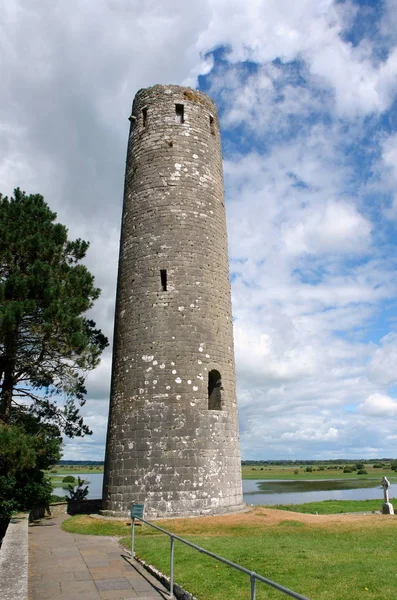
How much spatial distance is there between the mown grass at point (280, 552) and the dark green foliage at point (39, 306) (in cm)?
455

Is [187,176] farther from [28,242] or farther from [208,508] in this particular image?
[208,508]

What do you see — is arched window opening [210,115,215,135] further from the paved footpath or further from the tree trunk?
the paved footpath

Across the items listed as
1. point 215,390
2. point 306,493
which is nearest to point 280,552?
point 215,390

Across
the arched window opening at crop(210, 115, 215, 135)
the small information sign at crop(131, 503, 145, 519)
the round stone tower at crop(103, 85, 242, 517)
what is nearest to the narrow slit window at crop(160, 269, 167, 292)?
the round stone tower at crop(103, 85, 242, 517)

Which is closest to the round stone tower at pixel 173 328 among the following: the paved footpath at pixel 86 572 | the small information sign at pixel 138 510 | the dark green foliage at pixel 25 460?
the dark green foliage at pixel 25 460

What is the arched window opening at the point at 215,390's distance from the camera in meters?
16.0

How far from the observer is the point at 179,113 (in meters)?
18.8

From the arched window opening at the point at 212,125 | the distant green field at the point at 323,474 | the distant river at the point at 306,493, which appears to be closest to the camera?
the arched window opening at the point at 212,125

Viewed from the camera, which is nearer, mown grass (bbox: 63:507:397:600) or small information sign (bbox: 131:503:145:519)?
mown grass (bbox: 63:507:397:600)

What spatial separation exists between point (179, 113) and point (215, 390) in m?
10.6

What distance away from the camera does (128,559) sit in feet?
31.1

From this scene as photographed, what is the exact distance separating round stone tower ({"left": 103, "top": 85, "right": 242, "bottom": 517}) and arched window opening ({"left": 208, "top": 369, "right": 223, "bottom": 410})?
37 mm

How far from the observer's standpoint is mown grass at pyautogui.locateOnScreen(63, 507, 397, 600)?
6883 mm

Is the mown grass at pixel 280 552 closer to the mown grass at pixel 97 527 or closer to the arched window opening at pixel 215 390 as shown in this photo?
the mown grass at pixel 97 527
